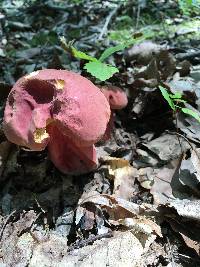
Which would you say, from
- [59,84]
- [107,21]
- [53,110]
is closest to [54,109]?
[53,110]

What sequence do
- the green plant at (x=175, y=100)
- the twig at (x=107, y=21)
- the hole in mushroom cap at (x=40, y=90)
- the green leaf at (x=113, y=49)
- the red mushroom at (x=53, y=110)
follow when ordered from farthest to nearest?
1. the twig at (x=107, y=21)
2. the green leaf at (x=113, y=49)
3. the green plant at (x=175, y=100)
4. the hole in mushroom cap at (x=40, y=90)
5. the red mushroom at (x=53, y=110)

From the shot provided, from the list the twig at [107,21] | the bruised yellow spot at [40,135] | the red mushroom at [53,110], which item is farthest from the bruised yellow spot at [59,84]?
the twig at [107,21]

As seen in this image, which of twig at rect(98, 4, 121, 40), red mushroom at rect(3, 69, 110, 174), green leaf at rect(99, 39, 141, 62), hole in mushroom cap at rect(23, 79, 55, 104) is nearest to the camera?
red mushroom at rect(3, 69, 110, 174)

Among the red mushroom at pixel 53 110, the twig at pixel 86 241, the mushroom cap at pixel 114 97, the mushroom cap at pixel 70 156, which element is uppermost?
the red mushroom at pixel 53 110

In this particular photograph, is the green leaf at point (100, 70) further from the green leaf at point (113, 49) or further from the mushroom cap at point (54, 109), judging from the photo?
the mushroom cap at point (54, 109)

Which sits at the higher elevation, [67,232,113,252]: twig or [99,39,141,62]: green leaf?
[99,39,141,62]: green leaf

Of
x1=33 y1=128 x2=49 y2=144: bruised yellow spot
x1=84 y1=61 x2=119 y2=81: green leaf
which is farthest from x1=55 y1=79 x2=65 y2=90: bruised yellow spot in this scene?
x1=84 y1=61 x2=119 y2=81: green leaf

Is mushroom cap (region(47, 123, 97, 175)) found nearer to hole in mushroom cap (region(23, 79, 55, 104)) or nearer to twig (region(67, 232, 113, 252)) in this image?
hole in mushroom cap (region(23, 79, 55, 104))

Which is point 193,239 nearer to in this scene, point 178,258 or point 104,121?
point 178,258
